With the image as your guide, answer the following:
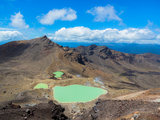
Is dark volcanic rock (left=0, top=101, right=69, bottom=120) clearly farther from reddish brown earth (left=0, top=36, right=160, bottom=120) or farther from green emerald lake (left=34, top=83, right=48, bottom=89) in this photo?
green emerald lake (left=34, top=83, right=48, bottom=89)

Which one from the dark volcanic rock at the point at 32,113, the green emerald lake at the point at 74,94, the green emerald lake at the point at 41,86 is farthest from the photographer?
the green emerald lake at the point at 41,86

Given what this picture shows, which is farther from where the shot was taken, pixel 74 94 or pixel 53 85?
pixel 53 85

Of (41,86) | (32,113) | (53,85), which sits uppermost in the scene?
(32,113)

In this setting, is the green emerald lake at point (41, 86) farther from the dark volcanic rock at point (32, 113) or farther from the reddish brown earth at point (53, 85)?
the dark volcanic rock at point (32, 113)

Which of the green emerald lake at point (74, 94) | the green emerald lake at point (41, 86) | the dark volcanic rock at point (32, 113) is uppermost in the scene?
the dark volcanic rock at point (32, 113)

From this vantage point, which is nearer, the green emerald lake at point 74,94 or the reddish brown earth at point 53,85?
the reddish brown earth at point 53,85

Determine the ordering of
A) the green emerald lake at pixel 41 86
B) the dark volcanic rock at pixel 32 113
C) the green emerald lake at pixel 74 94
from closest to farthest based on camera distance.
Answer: the dark volcanic rock at pixel 32 113 < the green emerald lake at pixel 74 94 < the green emerald lake at pixel 41 86

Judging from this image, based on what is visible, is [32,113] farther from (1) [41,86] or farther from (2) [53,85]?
(1) [41,86]

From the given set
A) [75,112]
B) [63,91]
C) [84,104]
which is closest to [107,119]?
[75,112]

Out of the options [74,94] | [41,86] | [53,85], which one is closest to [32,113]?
[74,94]

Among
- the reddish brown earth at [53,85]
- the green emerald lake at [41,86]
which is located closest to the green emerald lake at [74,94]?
the reddish brown earth at [53,85]

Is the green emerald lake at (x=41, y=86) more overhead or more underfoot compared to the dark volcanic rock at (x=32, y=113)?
more underfoot

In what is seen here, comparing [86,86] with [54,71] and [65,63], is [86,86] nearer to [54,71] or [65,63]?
[54,71]
